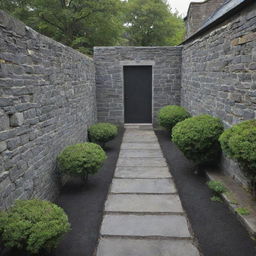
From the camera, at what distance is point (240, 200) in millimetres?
3457

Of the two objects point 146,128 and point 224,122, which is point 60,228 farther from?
point 146,128

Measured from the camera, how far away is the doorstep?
9.68 feet

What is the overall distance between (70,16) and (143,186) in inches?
358

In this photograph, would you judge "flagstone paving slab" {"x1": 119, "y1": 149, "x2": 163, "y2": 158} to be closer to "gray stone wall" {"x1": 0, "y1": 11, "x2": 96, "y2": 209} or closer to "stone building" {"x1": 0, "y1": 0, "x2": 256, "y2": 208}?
"stone building" {"x1": 0, "y1": 0, "x2": 256, "y2": 208}

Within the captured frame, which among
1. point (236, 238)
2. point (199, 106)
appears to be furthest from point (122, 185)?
point (199, 106)

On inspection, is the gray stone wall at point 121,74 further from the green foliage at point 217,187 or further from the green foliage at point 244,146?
the green foliage at point 244,146

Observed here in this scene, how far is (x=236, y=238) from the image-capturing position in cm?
284

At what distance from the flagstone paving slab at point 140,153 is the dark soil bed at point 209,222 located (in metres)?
1.20

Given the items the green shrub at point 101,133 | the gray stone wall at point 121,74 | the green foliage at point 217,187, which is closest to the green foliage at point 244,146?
the green foliage at point 217,187

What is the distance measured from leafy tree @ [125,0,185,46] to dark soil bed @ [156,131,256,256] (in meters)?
14.1

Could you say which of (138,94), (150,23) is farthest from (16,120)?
(150,23)

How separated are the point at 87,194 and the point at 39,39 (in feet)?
8.10

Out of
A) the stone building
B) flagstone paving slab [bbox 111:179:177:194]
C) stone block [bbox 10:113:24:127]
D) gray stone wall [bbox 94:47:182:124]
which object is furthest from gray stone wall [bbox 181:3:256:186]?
stone block [bbox 10:113:24:127]

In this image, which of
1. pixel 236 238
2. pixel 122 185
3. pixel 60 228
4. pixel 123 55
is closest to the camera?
pixel 60 228
